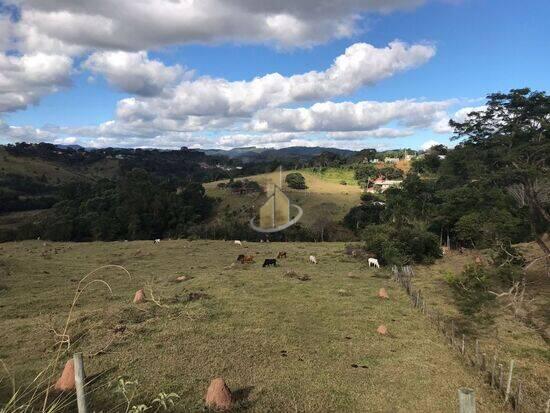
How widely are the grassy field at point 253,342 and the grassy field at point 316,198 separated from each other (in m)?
48.2

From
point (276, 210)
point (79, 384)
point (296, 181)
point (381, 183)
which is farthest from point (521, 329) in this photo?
point (381, 183)

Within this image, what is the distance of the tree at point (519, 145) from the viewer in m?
23.3

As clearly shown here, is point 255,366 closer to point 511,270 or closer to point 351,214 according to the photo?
point 511,270

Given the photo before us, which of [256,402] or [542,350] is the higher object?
[256,402]

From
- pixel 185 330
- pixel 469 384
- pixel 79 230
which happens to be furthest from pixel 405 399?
pixel 79 230

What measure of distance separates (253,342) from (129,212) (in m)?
58.8

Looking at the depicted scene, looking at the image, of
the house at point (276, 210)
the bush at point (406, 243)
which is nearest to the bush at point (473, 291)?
the bush at point (406, 243)

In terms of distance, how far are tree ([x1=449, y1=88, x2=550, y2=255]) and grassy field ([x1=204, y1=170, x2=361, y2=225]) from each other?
35764 mm

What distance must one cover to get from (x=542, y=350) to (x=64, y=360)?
15872 mm

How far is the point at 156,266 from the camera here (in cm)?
3058

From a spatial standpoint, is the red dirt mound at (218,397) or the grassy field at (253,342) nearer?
the red dirt mound at (218,397)

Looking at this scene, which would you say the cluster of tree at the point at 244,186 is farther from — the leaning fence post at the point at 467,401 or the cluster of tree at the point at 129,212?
the leaning fence post at the point at 467,401

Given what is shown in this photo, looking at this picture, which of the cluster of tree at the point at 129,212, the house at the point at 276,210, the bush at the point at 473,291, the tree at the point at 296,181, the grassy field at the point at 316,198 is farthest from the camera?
the tree at the point at 296,181

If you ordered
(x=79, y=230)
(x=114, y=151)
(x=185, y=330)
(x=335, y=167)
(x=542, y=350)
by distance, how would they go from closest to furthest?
(x=185, y=330) → (x=542, y=350) → (x=79, y=230) → (x=335, y=167) → (x=114, y=151)
